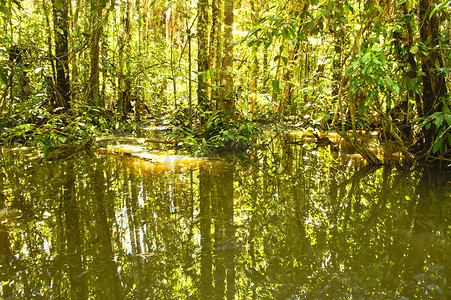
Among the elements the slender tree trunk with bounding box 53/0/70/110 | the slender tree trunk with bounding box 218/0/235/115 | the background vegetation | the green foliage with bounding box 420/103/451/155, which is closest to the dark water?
the green foliage with bounding box 420/103/451/155

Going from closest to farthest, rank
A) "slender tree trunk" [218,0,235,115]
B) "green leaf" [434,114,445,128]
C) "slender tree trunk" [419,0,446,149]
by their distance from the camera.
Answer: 1. "green leaf" [434,114,445,128]
2. "slender tree trunk" [419,0,446,149]
3. "slender tree trunk" [218,0,235,115]

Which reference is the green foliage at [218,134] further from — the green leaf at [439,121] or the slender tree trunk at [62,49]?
the green leaf at [439,121]

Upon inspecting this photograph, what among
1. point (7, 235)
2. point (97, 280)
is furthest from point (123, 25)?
point (97, 280)

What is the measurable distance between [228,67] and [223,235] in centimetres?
462

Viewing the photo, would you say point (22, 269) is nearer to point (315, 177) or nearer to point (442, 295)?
point (442, 295)

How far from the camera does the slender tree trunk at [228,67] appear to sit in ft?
21.0

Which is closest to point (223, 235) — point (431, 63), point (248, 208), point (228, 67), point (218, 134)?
point (248, 208)

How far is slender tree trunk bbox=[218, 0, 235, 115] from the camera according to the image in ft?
21.0

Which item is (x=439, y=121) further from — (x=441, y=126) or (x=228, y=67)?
(x=228, y=67)

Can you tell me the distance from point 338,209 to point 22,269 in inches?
102

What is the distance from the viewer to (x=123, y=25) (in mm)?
11500

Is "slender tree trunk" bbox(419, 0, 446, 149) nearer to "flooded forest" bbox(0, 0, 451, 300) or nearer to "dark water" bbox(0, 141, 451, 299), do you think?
"flooded forest" bbox(0, 0, 451, 300)

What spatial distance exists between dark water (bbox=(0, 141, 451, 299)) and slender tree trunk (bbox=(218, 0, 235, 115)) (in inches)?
99.1

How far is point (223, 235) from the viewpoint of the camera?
8.81 feet
